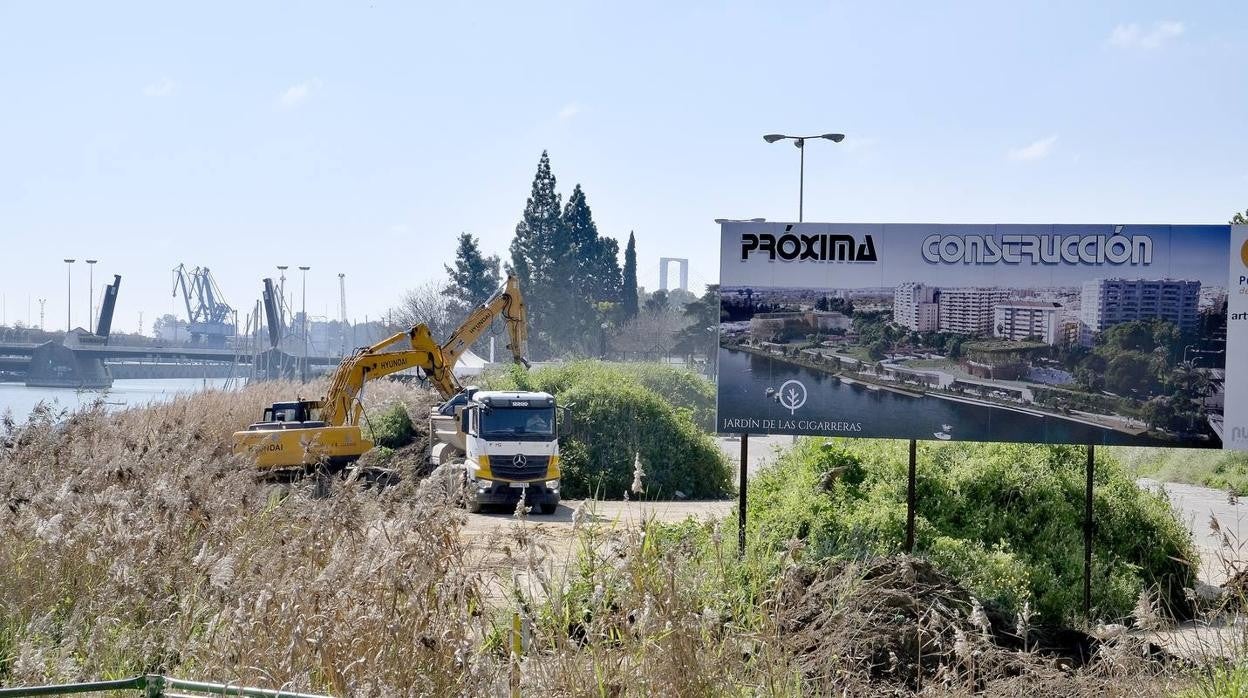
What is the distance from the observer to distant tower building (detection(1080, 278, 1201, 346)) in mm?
11508

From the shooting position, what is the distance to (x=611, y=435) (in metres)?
28.3

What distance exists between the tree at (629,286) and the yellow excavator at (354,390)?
51.1m

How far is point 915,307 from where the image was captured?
11.8 metres

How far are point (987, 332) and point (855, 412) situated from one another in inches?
59.2

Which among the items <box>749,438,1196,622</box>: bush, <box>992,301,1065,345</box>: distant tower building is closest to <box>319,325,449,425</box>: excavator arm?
<box>749,438,1196,622</box>: bush

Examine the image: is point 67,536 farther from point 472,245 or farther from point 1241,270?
point 472,245

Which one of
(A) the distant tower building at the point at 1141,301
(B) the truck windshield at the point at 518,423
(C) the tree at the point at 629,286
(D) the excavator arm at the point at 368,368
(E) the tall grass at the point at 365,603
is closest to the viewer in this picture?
(E) the tall grass at the point at 365,603

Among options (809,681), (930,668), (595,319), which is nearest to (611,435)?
(930,668)

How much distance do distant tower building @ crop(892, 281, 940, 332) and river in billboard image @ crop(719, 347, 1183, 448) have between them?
0.68 metres

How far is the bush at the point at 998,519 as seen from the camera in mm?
11289

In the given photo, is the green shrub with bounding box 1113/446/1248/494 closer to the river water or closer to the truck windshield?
the truck windshield

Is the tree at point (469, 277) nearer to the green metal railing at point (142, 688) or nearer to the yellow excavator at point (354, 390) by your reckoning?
the yellow excavator at point (354, 390)

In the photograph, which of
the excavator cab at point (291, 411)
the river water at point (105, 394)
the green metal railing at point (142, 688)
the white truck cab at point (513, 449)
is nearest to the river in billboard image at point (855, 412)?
the green metal railing at point (142, 688)

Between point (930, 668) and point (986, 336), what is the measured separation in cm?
460
